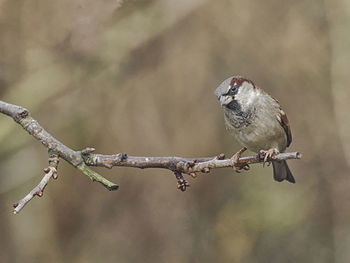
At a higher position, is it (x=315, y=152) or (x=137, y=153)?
(x=315, y=152)

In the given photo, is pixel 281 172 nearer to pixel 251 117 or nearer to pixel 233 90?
pixel 251 117

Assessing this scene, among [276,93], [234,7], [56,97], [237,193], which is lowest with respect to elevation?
[56,97]

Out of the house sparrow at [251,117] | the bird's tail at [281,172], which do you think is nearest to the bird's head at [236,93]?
the house sparrow at [251,117]

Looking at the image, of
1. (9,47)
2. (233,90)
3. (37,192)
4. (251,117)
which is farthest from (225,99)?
(9,47)

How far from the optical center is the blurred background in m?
5.52

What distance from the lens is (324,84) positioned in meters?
6.19

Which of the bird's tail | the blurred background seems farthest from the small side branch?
the blurred background

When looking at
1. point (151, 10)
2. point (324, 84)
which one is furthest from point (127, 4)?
point (324, 84)

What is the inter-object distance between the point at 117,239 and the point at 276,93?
7.54 feet

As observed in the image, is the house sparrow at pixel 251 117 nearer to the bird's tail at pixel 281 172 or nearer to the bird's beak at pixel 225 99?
the bird's beak at pixel 225 99

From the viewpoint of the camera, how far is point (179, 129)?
6.04m

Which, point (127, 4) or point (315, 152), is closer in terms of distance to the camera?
point (127, 4)

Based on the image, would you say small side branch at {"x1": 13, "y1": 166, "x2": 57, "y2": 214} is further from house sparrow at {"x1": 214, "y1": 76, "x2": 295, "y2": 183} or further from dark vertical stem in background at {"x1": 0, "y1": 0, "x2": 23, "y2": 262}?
dark vertical stem in background at {"x1": 0, "y1": 0, "x2": 23, "y2": 262}

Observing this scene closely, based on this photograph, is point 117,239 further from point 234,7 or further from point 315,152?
point 234,7
